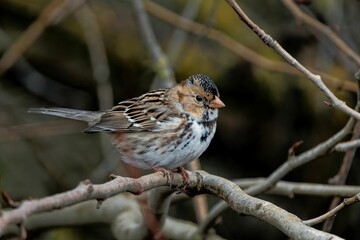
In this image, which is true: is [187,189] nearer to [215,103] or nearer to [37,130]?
[215,103]

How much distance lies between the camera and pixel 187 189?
10.7 ft

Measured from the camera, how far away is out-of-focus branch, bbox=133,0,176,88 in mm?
4418

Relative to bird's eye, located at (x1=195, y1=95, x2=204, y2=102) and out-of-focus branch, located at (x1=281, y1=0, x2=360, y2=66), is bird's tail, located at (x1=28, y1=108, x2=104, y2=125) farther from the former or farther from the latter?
out-of-focus branch, located at (x1=281, y1=0, x2=360, y2=66)

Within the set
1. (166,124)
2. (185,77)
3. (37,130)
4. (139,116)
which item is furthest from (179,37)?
(166,124)

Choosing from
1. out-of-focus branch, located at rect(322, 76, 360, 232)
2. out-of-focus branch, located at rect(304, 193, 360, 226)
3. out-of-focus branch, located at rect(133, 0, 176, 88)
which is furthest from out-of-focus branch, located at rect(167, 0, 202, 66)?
out-of-focus branch, located at rect(304, 193, 360, 226)

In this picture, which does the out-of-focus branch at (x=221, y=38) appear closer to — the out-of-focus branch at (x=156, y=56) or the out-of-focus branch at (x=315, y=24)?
the out-of-focus branch at (x=156, y=56)

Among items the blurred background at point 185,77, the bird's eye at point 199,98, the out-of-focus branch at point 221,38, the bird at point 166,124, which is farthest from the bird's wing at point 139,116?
the blurred background at point 185,77

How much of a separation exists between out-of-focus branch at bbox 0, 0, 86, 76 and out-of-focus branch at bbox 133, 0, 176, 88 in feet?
1.45

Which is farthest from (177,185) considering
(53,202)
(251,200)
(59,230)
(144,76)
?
(144,76)

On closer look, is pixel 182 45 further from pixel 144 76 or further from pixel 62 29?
pixel 62 29

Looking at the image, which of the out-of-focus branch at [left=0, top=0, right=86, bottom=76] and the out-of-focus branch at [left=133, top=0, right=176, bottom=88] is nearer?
the out-of-focus branch at [left=133, top=0, right=176, bottom=88]

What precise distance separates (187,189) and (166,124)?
641mm

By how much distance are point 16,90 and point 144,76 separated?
897 mm

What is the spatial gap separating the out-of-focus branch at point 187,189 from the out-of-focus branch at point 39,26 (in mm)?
2025
